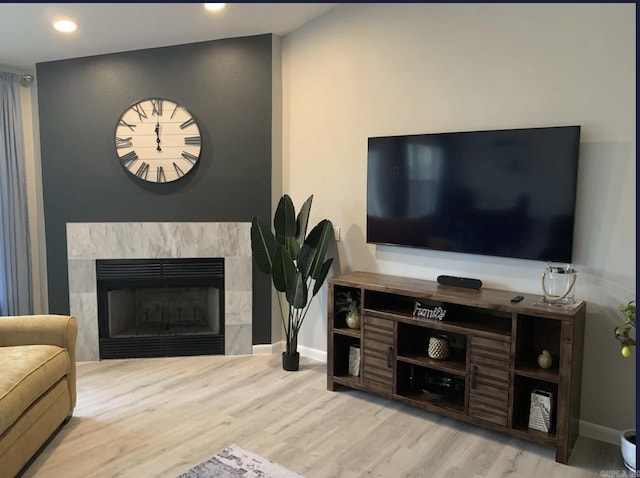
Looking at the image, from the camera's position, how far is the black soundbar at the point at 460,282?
2992mm

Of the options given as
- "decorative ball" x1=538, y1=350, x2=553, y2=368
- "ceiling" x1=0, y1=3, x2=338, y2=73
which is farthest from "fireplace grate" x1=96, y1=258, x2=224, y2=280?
"decorative ball" x1=538, y1=350, x2=553, y2=368

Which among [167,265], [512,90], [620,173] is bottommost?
[167,265]

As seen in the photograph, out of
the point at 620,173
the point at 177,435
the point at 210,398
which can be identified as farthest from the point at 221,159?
the point at 620,173

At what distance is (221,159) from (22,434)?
231cm

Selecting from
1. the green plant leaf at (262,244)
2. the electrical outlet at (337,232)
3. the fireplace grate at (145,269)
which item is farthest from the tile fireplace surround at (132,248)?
the electrical outlet at (337,232)

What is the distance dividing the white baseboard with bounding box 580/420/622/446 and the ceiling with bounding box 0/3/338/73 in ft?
10.6

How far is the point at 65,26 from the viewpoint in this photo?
3256 mm

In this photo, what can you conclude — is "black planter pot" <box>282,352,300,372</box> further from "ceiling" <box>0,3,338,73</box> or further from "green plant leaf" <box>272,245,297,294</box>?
"ceiling" <box>0,3,338,73</box>

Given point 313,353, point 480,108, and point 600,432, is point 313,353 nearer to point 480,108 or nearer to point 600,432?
point 600,432

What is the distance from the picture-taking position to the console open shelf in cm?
255

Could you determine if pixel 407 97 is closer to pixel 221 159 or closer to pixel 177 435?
pixel 221 159

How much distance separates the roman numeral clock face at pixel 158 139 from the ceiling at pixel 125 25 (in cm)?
50

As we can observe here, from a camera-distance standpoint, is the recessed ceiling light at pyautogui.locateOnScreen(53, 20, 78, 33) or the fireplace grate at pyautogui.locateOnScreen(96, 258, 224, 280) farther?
the fireplace grate at pyautogui.locateOnScreen(96, 258, 224, 280)

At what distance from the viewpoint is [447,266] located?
323 cm
